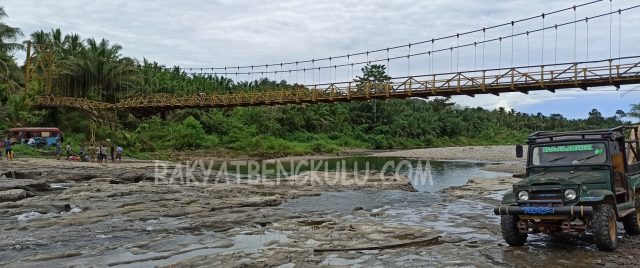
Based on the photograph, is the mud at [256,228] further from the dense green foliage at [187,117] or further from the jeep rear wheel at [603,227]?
the dense green foliage at [187,117]

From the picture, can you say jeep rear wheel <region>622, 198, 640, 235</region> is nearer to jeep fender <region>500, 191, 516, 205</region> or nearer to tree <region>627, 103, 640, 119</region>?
jeep fender <region>500, 191, 516, 205</region>

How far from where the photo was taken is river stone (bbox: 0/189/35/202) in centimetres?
1645

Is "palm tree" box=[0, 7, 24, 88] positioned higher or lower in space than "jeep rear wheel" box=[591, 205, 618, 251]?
higher

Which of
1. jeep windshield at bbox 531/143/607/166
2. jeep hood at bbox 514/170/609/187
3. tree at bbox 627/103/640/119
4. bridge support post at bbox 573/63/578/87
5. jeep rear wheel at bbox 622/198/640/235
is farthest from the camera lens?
tree at bbox 627/103/640/119

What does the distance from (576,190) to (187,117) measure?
52.7 m

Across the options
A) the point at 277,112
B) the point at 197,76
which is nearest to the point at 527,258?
the point at 277,112

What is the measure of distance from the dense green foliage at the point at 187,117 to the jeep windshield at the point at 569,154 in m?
27.3

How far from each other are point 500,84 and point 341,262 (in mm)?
24093

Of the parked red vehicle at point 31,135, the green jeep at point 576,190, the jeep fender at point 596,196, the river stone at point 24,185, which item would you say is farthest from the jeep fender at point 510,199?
the parked red vehicle at point 31,135

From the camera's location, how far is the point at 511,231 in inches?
387

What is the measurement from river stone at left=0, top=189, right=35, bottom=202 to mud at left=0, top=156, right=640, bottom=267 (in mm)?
225

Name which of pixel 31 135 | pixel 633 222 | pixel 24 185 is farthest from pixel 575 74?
pixel 31 135

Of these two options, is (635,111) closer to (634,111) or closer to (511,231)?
(634,111)

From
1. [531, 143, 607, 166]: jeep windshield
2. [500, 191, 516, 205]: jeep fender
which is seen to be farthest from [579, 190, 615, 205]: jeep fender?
[500, 191, 516, 205]: jeep fender
